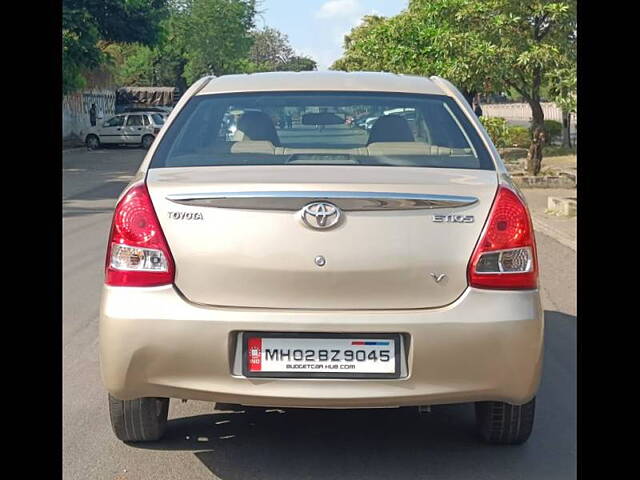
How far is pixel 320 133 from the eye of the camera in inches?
202

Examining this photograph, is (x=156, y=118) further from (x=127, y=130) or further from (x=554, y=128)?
(x=554, y=128)

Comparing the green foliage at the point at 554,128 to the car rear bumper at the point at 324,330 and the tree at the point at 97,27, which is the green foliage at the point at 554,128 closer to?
the tree at the point at 97,27

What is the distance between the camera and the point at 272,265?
155 inches

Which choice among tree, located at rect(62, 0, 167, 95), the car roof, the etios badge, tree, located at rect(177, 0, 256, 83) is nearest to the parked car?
tree, located at rect(62, 0, 167, 95)

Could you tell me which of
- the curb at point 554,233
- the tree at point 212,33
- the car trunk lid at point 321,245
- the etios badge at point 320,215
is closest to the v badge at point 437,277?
the car trunk lid at point 321,245

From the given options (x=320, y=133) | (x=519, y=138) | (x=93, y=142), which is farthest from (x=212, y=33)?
(x=320, y=133)

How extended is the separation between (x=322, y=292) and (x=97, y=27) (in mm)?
33070

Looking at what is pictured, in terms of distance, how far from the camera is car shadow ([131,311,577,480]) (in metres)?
4.37

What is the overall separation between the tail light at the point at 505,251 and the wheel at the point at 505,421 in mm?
680

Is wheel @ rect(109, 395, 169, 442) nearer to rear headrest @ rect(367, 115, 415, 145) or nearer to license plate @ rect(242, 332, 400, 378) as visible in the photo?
license plate @ rect(242, 332, 400, 378)

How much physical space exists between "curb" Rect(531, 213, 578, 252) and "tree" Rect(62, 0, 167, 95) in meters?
19.9
